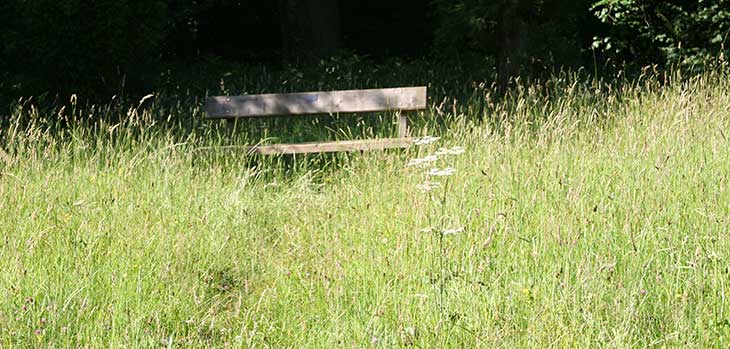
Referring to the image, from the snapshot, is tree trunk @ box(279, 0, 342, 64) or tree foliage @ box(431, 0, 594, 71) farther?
tree trunk @ box(279, 0, 342, 64)

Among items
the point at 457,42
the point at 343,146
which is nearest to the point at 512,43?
the point at 457,42

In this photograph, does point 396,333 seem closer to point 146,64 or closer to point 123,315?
point 123,315

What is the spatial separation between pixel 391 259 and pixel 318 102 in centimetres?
375

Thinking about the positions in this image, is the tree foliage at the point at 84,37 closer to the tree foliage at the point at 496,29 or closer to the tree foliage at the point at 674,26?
the tree foliage at the point at 496,29

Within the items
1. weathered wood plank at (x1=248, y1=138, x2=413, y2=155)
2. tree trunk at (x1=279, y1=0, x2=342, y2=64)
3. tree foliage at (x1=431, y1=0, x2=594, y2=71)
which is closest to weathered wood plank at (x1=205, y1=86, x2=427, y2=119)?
weathered wood plank at (x1=248, y1=138, x2=413, y2=155)

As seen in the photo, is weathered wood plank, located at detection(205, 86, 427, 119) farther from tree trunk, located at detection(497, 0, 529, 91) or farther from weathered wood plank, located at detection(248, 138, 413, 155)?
tree trunk, located at detection(497, 0, 529, 91)

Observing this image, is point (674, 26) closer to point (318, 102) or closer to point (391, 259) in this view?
point (318, 102)

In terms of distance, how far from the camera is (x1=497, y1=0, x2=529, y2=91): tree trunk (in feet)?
35.8

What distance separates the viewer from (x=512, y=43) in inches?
433

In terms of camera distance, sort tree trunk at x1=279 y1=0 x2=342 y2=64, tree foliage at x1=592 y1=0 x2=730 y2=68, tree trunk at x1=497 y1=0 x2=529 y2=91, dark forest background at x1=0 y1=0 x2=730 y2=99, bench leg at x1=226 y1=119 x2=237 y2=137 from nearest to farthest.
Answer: bench leg at x1=226 y1=119 x2=237 y2=137, tree foliage at x1=592 y1=0 x2=730 y2=68, dark forest background at x1=0 y1=0 x2=730 y2=99, tree trunk at x1=497 y1=0 x2=529 y2=91, tree trunk at x1=279 y1=0 x2=342 y2=64

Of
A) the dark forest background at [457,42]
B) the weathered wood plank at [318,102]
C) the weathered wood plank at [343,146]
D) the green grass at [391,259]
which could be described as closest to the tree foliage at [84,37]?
the dark forest background at [457,42]

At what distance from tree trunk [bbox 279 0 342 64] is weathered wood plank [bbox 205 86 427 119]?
7781 mm

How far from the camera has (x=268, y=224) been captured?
5523 mm

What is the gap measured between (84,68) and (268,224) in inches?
219
